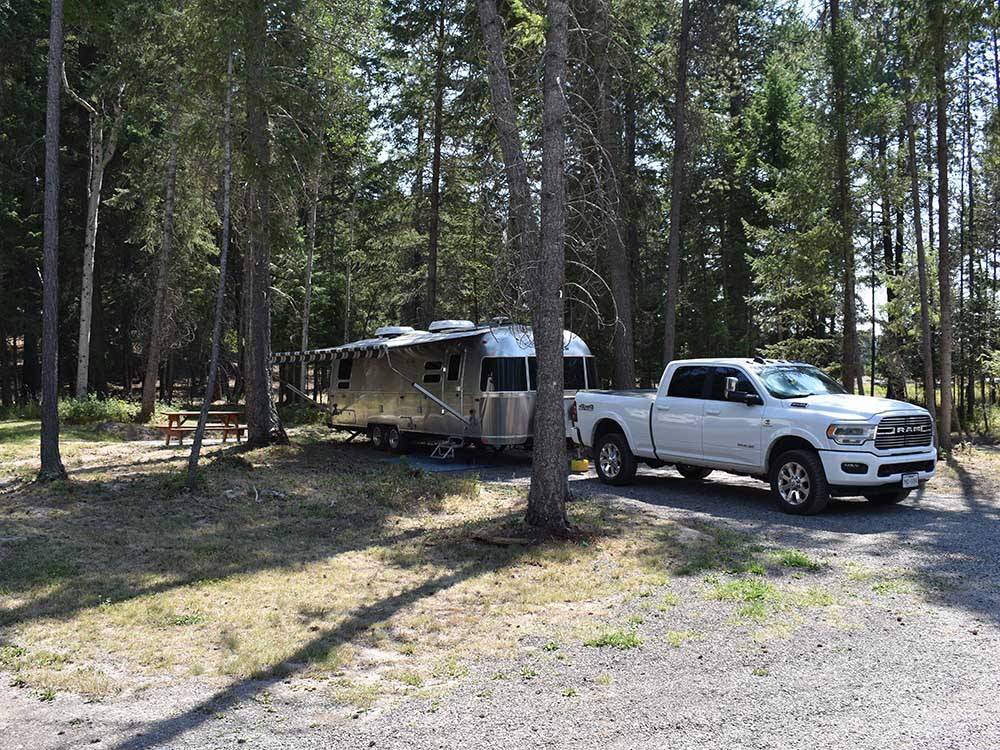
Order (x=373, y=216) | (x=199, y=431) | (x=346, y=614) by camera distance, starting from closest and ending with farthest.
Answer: (x=346, y=614), (x=199, y=431), (x=373, y=216)

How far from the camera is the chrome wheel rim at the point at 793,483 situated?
398 inches

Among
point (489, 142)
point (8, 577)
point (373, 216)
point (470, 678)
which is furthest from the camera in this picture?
point (373, 216)

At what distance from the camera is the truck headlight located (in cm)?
978

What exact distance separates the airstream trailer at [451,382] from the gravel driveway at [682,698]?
8.06 m

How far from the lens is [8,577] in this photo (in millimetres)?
6852

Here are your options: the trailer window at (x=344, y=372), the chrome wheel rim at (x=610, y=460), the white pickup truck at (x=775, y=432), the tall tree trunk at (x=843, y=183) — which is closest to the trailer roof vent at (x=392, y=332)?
the trailer window at (x=344, y=372)

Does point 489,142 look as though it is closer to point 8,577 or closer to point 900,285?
point 8,577

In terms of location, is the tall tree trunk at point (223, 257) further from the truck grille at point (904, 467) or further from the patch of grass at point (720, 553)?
the truck grille at point (904, 467)

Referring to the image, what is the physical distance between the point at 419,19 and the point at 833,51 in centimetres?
1057

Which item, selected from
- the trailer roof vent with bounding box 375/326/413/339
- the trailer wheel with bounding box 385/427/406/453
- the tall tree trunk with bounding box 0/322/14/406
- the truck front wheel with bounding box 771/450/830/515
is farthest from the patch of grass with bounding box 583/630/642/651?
the tall tree trunk with bounding box 0/322/14/406

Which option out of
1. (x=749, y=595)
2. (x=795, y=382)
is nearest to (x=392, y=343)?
(x=795, y=382)

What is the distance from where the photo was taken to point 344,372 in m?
20.0

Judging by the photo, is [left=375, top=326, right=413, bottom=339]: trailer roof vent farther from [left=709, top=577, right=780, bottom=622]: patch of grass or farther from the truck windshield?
[left=709, top=577, right=780, bottom=622]: patch of grass

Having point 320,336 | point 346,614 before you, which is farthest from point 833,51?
point 320,336
